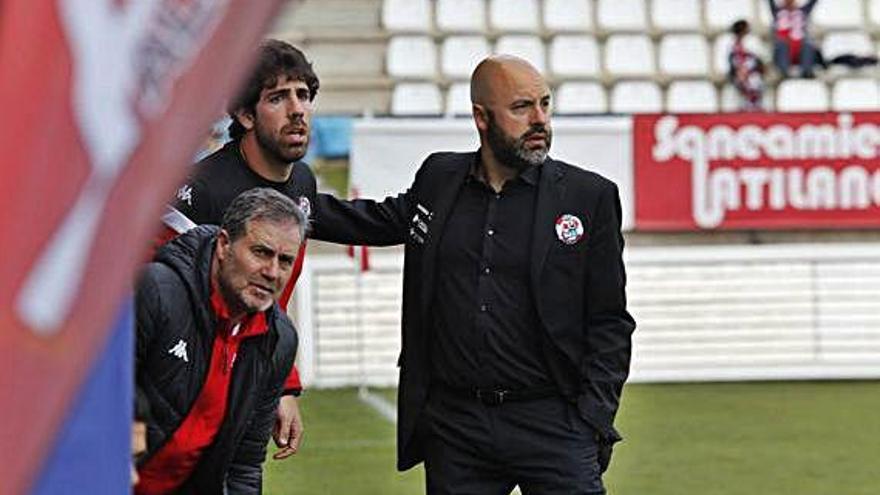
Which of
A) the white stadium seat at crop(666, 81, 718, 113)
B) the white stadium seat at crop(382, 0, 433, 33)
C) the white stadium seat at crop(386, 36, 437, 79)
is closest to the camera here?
the white stadium seat at crop(666, 81, 718, 113)

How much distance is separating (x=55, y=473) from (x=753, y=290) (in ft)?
46.7

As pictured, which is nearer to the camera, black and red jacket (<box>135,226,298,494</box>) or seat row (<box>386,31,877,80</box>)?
black and red jacket (<box>135,226,298,494</box>)

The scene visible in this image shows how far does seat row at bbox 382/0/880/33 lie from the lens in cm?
2530

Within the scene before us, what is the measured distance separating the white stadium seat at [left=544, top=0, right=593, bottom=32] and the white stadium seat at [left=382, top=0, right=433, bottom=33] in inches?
56.3

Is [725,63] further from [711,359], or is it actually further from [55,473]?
[55,473]

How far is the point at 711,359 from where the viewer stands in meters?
15.8

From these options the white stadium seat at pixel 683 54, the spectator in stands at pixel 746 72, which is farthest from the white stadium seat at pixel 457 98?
the spectator in stands at pixel 746 72

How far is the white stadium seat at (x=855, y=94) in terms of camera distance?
77.2 feet

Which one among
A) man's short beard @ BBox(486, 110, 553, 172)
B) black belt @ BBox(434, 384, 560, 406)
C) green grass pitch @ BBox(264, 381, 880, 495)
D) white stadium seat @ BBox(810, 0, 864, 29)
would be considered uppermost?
white stadium seat @ BBox(810, 0, 864, 29)

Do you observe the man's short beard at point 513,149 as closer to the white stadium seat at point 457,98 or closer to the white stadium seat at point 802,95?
the white stadium seat at point 457,98

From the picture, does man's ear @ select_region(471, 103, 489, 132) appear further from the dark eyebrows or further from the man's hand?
the man's hand

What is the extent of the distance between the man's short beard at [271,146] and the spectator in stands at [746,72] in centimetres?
1800

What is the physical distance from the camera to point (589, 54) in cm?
2494

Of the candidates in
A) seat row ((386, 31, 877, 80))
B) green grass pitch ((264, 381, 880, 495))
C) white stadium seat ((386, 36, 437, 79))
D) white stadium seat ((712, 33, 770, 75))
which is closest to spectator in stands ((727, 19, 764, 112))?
white stadium seat ((712, 33, 770, 75))
